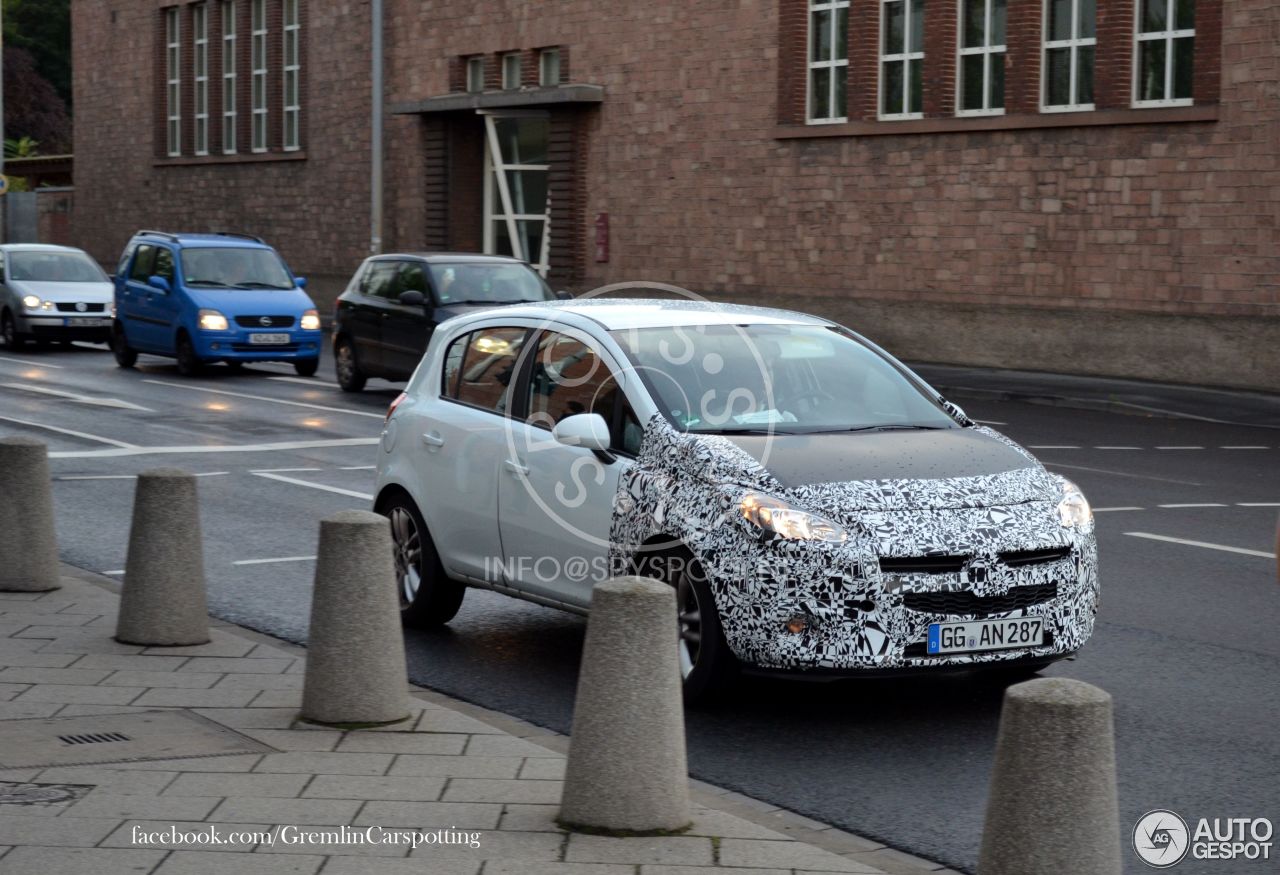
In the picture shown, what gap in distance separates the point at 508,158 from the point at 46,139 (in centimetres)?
4338

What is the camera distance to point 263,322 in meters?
25.4

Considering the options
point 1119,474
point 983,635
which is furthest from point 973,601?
point 1119,474

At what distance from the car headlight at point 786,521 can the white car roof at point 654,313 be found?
1504mm

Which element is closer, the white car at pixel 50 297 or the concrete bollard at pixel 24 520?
the concrete bollard at pixel 24 520

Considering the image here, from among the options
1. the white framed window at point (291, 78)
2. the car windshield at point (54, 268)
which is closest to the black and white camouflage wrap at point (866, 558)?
the car windshield at point (54, 268)

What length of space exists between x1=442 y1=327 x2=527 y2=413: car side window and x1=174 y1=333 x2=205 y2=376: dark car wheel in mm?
16984

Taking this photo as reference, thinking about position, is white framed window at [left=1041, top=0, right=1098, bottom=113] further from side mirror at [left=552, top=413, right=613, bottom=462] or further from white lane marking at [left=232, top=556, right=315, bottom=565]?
side mirror at [left=552, top=413, right=613, bottom=462]

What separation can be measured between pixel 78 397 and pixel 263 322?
151 inches

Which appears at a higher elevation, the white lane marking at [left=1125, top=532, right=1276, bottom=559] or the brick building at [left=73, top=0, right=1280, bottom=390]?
the brick building at [left=73, top=0, right=1280, bottom=390]

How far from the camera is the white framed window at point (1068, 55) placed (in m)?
27.1

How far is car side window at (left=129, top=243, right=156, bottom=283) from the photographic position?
26.6 metres

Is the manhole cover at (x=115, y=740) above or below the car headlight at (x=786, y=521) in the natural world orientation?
below

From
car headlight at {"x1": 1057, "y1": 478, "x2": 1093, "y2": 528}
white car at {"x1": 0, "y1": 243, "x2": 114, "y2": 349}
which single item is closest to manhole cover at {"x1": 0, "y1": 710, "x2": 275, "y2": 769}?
car headlight at {"x1": 1057, "y1": 478, "x2": 1093, "y2": 528}

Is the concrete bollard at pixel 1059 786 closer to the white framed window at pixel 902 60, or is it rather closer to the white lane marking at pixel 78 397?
the white lane marking at pixel 78 397
